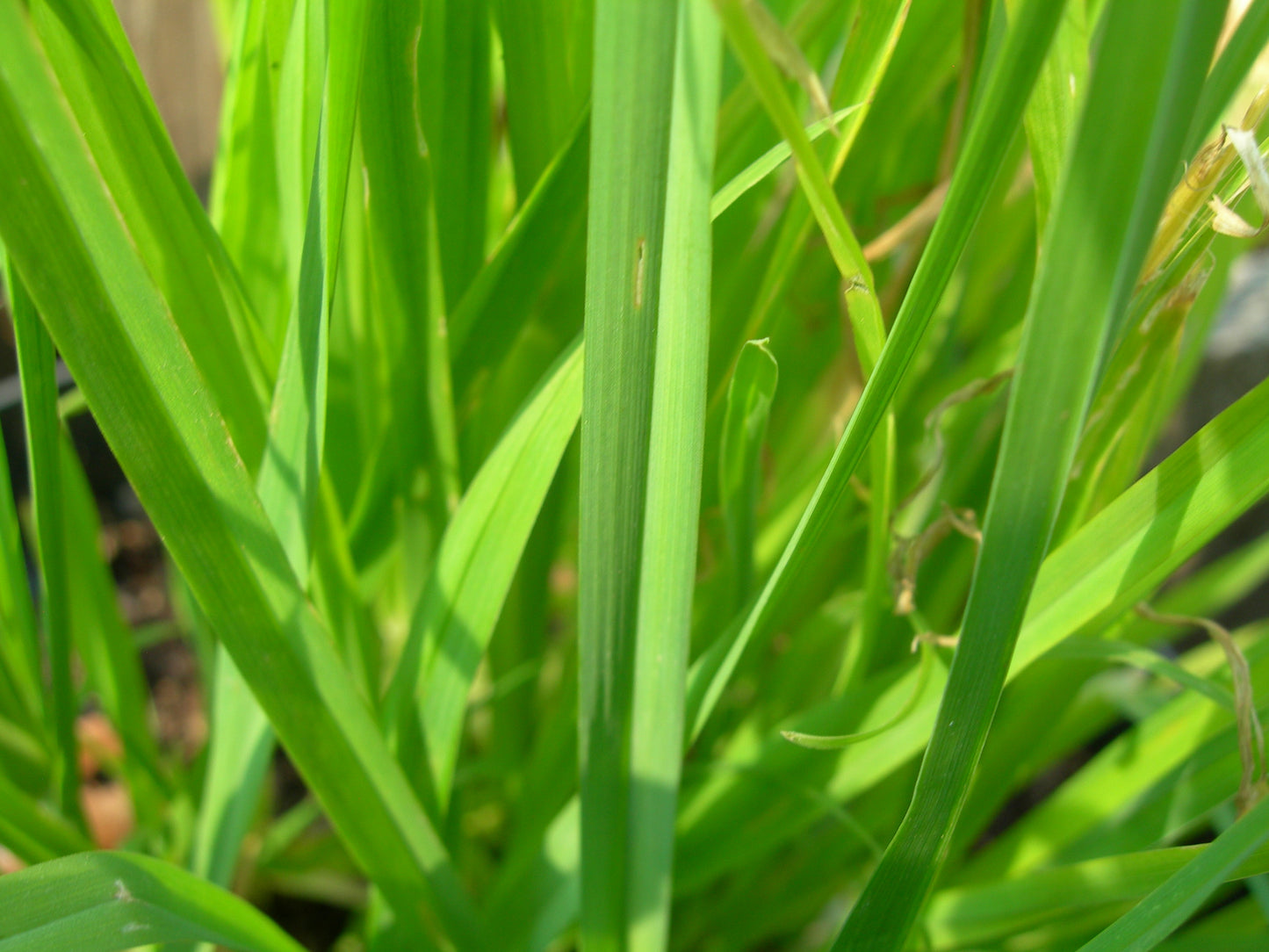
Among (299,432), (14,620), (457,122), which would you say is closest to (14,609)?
(14,620)

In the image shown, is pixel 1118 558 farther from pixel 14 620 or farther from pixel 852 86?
pixel 14 620

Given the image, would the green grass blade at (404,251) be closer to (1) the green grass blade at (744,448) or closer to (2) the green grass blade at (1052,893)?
(1) the green grass blade at (744,448)

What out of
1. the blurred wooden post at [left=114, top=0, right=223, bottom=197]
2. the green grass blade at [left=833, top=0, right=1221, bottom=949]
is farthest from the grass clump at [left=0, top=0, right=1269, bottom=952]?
the blurred wooden post at [left=114, top=0, right=223, bottom=197]

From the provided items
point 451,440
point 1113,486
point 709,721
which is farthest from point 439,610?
point 1113,486

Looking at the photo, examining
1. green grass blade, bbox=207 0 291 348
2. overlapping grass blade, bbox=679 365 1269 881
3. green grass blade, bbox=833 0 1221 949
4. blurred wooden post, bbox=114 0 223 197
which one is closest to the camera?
green grass blade, bbox=833 0 1221 949

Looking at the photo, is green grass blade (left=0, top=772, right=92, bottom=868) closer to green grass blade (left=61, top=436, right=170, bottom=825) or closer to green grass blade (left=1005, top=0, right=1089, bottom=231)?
green grass blade (left=61, top=436, right=170, bottom=825)

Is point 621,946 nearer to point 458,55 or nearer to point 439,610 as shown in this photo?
→ point 439,610
